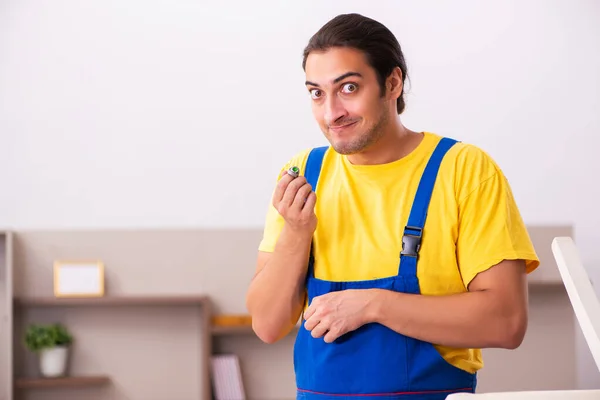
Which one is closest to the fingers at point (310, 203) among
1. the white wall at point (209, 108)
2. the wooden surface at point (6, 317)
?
the white wall at point (209, 108)

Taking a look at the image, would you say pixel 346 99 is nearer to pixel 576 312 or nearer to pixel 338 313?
pixel 338 313

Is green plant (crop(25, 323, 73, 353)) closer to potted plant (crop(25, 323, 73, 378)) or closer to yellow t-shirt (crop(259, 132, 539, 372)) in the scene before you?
potted plant (crop(25, 323, 73, 378))

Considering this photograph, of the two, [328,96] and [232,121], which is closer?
[328,96]

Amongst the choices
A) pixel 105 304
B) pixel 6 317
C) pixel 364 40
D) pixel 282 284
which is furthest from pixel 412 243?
pixel 6 317

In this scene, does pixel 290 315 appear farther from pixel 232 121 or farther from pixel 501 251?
pixel 232 121

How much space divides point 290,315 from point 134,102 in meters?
2.88

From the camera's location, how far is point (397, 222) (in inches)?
60.1

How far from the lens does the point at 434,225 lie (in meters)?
1.50

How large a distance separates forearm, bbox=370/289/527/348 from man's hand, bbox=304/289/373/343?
25 mm

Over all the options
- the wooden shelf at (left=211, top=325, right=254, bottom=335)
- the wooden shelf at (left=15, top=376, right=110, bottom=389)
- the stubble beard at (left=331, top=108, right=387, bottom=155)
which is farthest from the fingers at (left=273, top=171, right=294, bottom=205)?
the wooden shelf at (left=15, top=376, right=110, bottom=389)

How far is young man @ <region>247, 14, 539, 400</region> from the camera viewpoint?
1.44m

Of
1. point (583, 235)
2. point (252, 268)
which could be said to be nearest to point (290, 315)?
point (252, 268)

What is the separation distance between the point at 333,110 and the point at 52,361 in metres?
2.89

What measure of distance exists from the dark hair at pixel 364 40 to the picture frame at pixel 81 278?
2.69 meters
